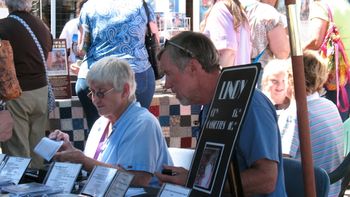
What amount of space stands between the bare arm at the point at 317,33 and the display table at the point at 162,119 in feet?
3.15

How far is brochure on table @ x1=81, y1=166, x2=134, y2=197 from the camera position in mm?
1834

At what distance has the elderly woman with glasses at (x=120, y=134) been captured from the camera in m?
2.55

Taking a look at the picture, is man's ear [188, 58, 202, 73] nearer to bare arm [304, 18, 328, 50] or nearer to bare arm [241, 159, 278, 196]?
bare arm [241, 159, 278, 196]

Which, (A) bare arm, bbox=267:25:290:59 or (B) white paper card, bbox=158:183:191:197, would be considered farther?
(A) bare arm, bbox=267:25:290:59

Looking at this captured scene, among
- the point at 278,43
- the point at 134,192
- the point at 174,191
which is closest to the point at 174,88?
the point at 134,192

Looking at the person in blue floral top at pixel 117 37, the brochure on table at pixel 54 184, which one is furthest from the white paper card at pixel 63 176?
the person in blue floral top at pixel 117 37

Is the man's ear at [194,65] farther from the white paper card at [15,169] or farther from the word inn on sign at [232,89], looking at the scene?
the white paper card at [15,169]

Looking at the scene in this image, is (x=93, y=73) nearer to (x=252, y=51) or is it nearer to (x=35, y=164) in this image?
(x=35, y=164)

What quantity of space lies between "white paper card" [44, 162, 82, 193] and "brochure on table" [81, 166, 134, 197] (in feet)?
0.20

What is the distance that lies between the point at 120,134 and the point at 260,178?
0.87 meters

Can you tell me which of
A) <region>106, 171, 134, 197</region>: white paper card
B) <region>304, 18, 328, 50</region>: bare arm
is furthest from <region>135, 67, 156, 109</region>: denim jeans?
<region>106, 171, 134, 197</region>: white paper card

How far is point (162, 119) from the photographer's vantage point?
4742mm

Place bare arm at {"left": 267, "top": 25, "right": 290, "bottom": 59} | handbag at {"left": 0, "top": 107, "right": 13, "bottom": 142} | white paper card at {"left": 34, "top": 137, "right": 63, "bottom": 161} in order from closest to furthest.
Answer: white paper card at {"left": 34, "top": 137, "right": 63, "bottom": 161}, handbag at {"left": 0, "top": 107, "right": 13, "bottom": 142}, bare arm at {"left": 267, "top": 25, "right": 290, "bottom": 59}

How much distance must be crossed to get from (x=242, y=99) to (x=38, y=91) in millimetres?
2865
